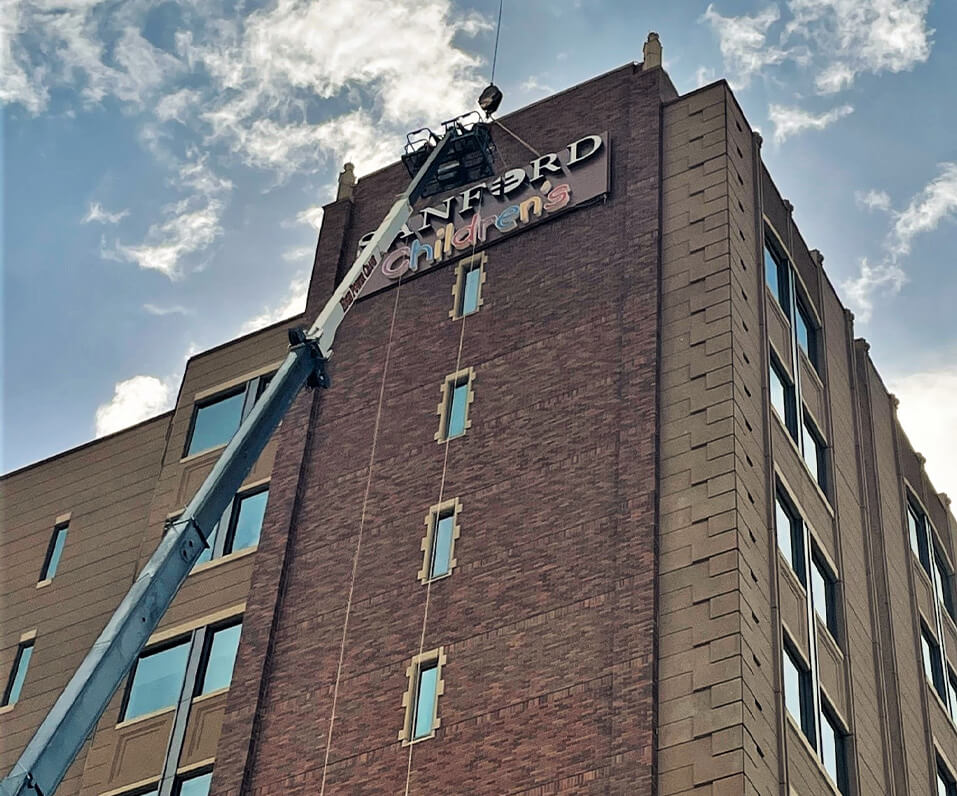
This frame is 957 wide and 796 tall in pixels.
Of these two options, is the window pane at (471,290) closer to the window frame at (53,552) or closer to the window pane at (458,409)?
the window pane at (458,409)

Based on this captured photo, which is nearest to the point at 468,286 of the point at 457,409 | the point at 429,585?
the point at 457,409

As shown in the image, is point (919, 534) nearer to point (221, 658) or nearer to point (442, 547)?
point (442, 547)

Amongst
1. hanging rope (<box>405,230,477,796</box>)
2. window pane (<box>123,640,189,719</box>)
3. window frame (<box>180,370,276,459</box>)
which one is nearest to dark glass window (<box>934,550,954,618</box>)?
hanging rope (<box>405,230,477,796</box>)

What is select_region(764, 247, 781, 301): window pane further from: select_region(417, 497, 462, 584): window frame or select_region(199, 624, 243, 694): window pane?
select_region(199, 624, 243, 694): window pane

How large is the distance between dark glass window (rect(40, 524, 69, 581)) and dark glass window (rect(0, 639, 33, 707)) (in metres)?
2.31

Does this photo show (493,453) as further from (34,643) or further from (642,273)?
(34,643)

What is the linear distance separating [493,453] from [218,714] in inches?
343

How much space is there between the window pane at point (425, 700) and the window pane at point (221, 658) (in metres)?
6.14

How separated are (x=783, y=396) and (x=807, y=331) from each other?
16.8 ft

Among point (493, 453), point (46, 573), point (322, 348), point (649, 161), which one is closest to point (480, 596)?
point (493, 453)

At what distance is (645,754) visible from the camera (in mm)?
33531

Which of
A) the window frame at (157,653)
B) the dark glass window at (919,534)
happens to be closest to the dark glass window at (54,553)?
the window frame at (157,653)

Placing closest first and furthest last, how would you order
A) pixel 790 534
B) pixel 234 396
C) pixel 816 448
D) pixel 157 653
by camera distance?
pixel 790 534 < pixel 157 653 < pixel 816 448 < pixel 234 396

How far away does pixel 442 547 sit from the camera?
40469 millimetres
